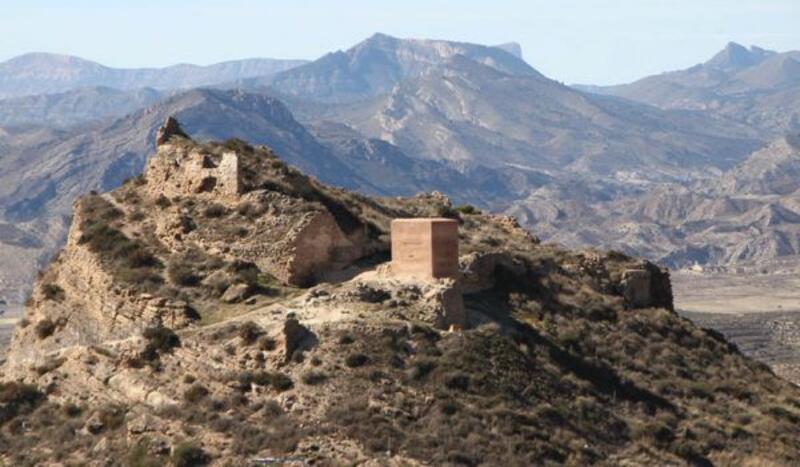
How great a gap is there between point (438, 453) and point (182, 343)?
690 centimetres

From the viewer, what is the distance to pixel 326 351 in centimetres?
3012

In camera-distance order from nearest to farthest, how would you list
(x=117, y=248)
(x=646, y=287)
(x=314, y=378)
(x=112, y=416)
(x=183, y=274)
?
(x=314, y=378) → (x=112, y=416) → (x=183, y=274) → (x=117, y=248) → (x=646, y=287)

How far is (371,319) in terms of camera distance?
31.4m

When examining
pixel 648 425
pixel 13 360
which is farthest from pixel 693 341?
pixel 13 360

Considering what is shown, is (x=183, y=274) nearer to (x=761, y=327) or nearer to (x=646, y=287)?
(x=646, y=287)

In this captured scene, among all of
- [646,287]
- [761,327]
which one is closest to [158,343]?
[646,287]

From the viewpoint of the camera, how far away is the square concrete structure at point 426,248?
1299 inches

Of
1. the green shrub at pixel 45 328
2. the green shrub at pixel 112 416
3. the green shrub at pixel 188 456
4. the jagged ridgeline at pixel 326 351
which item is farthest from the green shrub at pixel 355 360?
the green shrub at pixel 45 328

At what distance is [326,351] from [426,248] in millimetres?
4123

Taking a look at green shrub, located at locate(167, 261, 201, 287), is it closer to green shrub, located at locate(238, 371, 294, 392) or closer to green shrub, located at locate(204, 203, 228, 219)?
green shrub, located at locate(204, 203, 228, 219)

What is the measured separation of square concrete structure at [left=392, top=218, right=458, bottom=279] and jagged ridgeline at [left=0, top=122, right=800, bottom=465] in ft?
1.61

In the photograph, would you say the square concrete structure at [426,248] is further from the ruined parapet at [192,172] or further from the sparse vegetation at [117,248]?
the ruined parapet at [192,172]

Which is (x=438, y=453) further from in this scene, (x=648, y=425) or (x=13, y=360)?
(x=13, y=360)

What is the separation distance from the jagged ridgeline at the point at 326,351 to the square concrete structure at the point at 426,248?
49 centimetres
